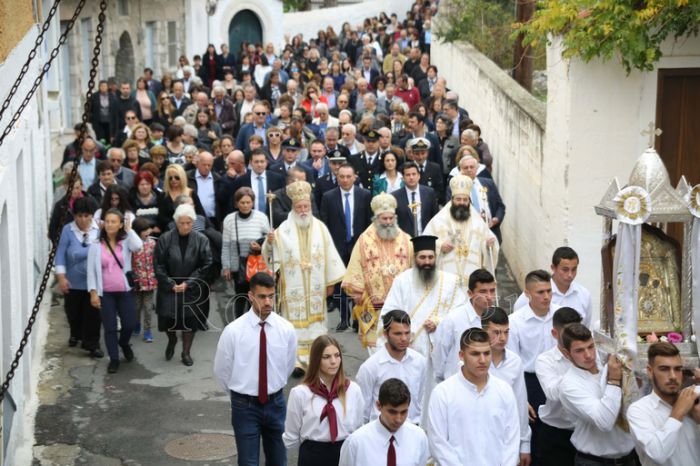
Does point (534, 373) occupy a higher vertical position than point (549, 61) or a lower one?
lower

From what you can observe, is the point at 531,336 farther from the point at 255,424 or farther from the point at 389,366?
the point at 255,424

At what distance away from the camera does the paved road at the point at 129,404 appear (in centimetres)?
1114

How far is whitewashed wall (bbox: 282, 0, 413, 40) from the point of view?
145 feet

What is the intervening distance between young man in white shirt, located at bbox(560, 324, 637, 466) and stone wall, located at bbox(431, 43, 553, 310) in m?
6.13

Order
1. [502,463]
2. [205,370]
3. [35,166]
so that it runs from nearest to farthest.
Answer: [502,463]
[205,370]
[35,166]

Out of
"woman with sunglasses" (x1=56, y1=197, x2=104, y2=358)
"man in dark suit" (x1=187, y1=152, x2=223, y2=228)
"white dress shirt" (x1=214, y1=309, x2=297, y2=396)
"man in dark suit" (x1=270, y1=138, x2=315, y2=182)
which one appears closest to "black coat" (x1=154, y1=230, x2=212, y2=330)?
"woman with sunglasses" (x1=56, y1=197, x2=104, y2=358)

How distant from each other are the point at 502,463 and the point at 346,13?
1510 inches

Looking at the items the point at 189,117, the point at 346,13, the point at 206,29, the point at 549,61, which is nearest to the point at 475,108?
the point at 189,117

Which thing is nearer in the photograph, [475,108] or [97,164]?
[97,164]

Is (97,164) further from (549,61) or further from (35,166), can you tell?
(549,61)

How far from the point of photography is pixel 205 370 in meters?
13.3

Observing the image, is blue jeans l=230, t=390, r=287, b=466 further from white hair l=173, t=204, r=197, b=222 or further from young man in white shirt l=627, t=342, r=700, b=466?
white hair l=173, t=204, r=197, b=222

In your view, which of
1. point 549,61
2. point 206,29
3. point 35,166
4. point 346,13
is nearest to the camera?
point 549,61

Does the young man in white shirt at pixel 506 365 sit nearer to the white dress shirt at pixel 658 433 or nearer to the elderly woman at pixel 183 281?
the white dress shirt at pixel 658 433
